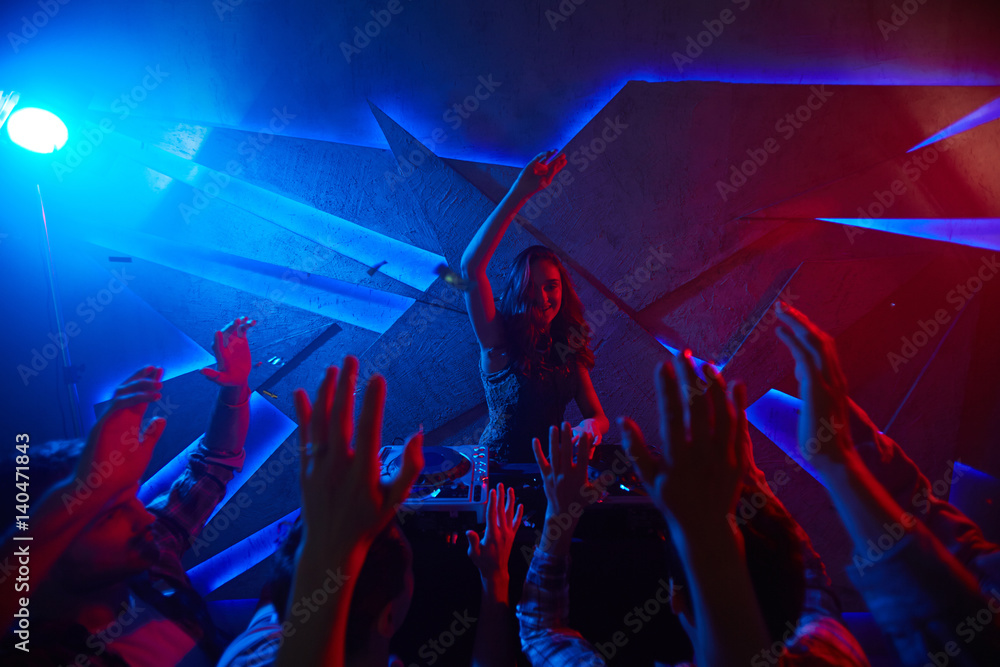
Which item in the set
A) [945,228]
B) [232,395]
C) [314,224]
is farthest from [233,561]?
[945,228]

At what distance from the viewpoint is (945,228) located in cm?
280

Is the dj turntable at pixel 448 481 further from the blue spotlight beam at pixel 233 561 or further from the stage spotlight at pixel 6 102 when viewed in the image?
the stage spotlight at pixel 6 102

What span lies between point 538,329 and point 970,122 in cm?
317

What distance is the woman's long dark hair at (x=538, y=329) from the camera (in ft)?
7.43

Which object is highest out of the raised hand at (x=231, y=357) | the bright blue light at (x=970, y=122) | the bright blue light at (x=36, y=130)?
the bright blue light at (x=36, y=130)

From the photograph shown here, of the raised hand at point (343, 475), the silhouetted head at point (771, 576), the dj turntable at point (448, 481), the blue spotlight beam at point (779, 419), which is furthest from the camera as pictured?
the blue spotlight beam at point (779, 419)

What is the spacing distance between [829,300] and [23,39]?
16.9 ft

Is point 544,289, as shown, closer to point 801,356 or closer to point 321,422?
point 801,356

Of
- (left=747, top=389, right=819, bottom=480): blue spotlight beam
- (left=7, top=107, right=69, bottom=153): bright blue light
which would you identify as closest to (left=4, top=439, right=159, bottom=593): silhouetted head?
(left=7, top=107, right=69, bottom=153): bright blue light

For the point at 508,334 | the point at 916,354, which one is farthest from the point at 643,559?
the point at 916,354

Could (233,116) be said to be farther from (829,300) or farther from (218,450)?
(829,300)

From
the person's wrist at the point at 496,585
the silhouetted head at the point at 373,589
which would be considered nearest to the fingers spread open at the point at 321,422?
the silhouetted head at the point at 373,589

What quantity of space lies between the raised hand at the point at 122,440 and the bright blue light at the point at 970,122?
405 centimetres

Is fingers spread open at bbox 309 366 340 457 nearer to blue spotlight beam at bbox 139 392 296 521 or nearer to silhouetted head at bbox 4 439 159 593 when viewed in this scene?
silhouetted head at bbox 4 439 159 593
